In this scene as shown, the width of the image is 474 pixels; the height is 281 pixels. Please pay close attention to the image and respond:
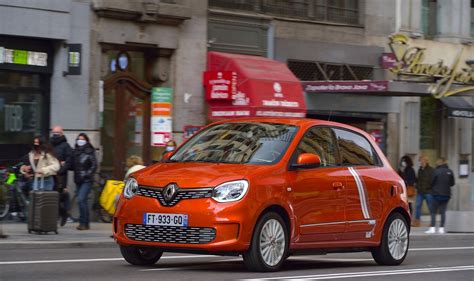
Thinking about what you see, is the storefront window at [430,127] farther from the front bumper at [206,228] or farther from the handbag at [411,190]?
the front bumper at [206,228]

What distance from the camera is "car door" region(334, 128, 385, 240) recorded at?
1276 centimetres

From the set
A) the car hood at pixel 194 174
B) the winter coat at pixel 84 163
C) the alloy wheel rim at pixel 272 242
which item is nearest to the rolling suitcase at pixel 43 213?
the winter coat at pixel 84 163

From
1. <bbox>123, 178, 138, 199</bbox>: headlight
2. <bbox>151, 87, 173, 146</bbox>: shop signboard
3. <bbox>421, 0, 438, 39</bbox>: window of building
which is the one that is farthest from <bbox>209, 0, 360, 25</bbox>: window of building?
<bbox>123, 178, 138, 199</bbox>: headlight

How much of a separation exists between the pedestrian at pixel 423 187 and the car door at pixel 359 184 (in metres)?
13.5

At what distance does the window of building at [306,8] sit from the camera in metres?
26.8

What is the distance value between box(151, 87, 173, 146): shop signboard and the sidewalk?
3.15 metres

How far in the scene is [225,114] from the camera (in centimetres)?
2539

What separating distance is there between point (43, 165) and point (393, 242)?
27.6ft

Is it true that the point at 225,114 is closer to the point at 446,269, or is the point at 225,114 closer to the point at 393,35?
the point at 393,35

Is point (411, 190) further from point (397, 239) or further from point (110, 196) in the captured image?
point (397, 239)

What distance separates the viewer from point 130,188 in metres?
11.6

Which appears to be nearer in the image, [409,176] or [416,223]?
[416,223]

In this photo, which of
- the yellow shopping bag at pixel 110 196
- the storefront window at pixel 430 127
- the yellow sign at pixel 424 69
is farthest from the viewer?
the storefront window at pixel 430 127

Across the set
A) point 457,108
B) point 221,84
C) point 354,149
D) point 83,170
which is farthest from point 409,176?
point 354,149
